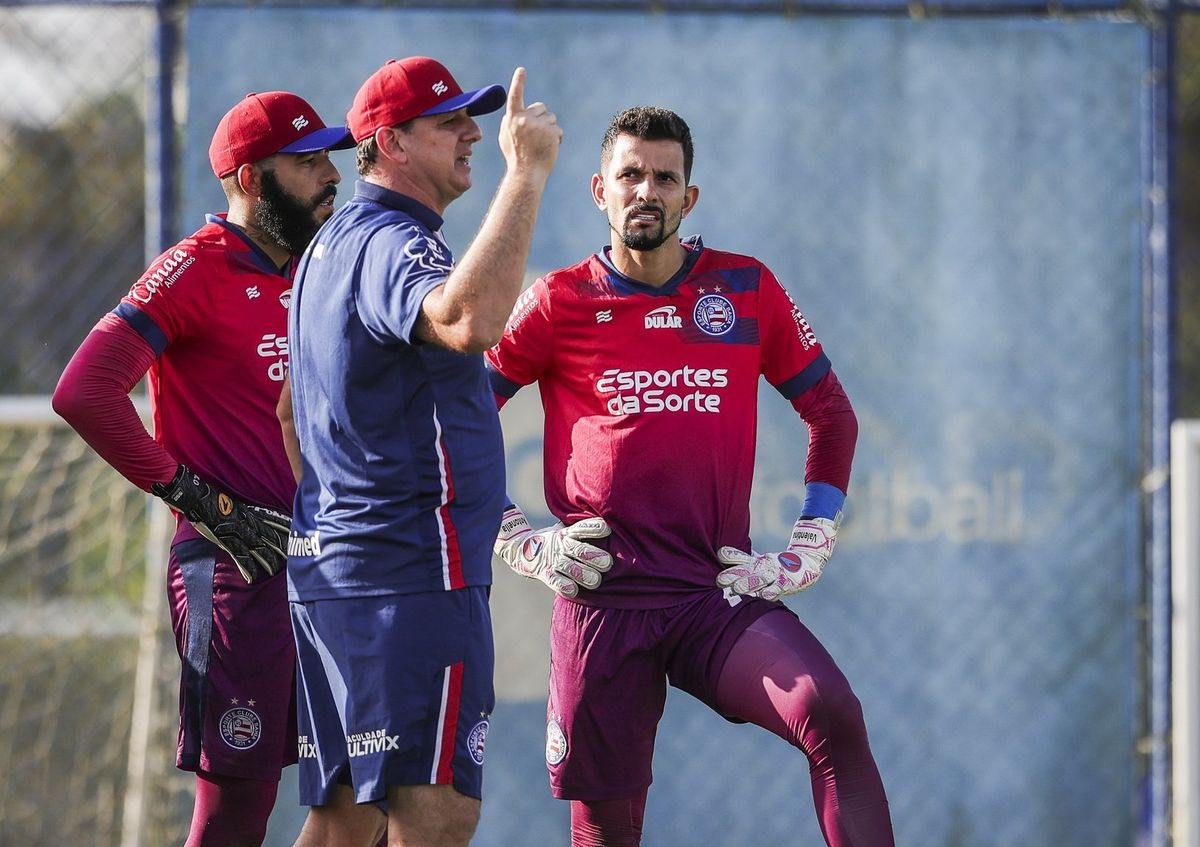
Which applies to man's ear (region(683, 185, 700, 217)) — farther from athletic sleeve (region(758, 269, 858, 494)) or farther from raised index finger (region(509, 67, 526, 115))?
raised index finger (region(509, 67, 526, 115))

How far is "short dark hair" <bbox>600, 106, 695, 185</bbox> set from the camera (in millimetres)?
4109

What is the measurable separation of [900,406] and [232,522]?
267cm

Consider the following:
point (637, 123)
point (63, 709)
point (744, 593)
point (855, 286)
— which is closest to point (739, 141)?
point (855, 286)

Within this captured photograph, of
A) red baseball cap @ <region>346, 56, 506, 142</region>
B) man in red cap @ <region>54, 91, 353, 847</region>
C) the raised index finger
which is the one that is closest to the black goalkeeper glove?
man in red cap @ <region>54, 91, 353, 847</region>

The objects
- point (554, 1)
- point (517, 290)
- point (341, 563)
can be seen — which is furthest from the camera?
Result: point (554, 1)

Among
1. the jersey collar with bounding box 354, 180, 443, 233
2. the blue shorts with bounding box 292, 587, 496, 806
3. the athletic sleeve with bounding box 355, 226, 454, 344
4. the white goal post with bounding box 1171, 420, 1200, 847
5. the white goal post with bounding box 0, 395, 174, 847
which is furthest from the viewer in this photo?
the white goal post with bounding box 0, 395, 174, 847

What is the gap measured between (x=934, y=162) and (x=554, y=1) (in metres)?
1.47

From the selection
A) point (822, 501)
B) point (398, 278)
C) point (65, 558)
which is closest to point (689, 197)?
point (822, 501)

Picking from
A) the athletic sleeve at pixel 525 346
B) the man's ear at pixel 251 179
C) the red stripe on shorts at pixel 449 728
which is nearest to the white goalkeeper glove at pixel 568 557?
the athletic sleeve at pixel 525 346

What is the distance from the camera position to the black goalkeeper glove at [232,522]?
3789 mm

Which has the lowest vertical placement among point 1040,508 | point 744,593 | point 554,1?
point 744,593

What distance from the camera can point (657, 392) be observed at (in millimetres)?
4043

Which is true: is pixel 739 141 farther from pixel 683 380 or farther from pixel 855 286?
pixel 683 380

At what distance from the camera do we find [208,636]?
3.89 m
